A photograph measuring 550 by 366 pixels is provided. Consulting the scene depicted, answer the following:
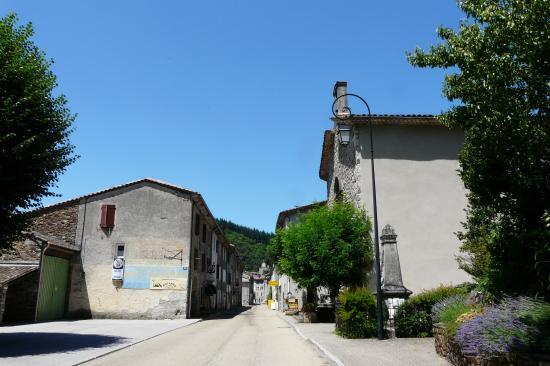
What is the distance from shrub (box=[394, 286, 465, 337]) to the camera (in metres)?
14.0

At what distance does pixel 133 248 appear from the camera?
27.5 metres

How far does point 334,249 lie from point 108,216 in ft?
47.7

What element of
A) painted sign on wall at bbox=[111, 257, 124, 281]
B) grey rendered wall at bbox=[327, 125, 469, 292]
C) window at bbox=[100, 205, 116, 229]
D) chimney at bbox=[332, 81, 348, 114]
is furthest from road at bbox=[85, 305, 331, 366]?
chimney at bbox=[332, 81, 348, 114]

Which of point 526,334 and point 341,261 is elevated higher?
point 341,261

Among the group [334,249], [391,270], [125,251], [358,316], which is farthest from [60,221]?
[391,270]

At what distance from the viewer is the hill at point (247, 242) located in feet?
472

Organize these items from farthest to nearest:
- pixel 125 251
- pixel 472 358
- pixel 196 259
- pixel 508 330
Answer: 1. pixel 196 259
2. pixel 125 251
3. pixel 472 358
4. pixel 508 330

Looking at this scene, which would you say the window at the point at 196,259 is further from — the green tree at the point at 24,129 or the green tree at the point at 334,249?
the green tree at the point at 24,129

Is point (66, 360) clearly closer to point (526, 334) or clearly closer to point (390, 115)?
point (526, 334)

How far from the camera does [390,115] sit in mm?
21828

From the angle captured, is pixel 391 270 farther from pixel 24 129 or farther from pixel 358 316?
pixel 24 129

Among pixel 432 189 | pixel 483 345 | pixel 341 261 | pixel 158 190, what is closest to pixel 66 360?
pixel 483 345

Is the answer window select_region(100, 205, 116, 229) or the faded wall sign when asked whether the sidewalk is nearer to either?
the faded wall sign

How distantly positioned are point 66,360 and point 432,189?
674 inches
